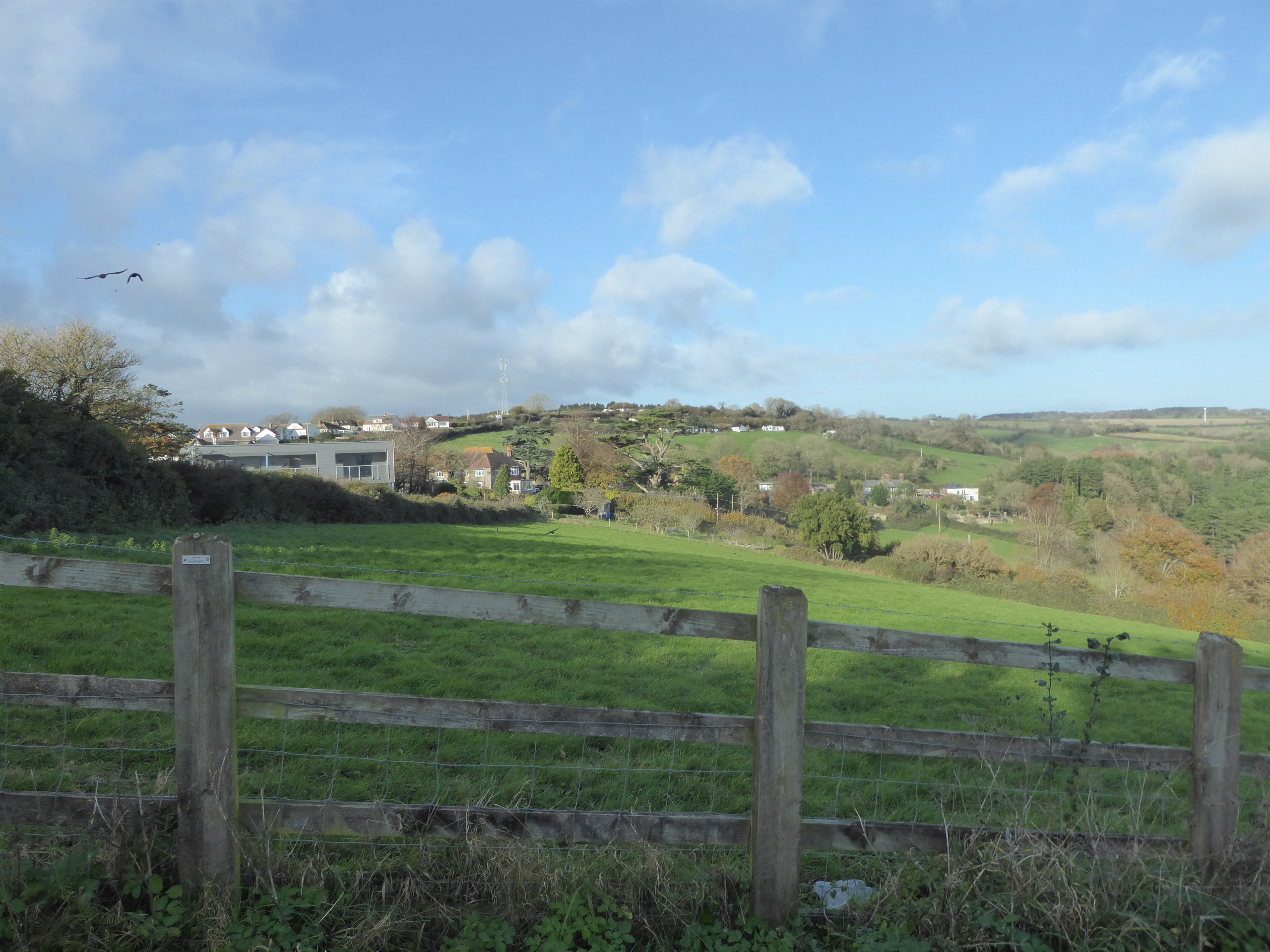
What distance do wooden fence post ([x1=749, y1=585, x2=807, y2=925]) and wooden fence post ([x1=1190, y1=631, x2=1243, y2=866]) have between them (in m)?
1.89

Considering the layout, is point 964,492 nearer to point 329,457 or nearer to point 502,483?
point 502,483

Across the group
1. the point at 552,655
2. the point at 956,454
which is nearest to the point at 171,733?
the point at 552,655

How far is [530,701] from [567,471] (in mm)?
50276

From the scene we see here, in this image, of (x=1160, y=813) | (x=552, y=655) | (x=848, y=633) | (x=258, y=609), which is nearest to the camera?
(x=848, y=633)

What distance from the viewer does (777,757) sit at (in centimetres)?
294

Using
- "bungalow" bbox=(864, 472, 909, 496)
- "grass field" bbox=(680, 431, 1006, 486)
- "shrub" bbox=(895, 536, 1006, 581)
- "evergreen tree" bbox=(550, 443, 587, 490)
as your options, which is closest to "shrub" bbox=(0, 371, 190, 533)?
"shrub" bbox=(895, 536, 1006, 581)

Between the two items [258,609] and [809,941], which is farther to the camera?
[258,609]

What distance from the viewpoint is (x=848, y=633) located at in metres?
3.05

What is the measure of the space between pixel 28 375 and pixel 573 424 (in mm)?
45078

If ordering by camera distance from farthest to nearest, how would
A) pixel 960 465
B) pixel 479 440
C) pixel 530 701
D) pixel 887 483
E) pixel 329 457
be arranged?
pixel 479 440
pixel 960 465
pixel 887 483
pixel 329 457
pixel 530 701

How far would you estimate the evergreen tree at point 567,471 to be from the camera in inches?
2219

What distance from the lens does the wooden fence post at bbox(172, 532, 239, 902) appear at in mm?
2756

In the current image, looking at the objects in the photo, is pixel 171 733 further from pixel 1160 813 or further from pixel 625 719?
pixel 1160 813

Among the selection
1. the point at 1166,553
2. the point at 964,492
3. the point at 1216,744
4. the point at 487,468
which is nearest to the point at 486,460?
the point at 487,468
